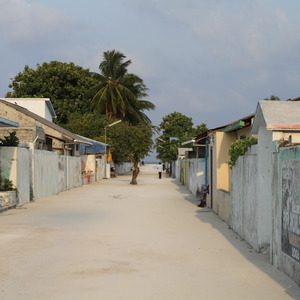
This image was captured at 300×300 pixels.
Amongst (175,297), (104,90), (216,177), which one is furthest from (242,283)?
(104,90)

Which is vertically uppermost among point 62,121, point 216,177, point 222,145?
point 62,121

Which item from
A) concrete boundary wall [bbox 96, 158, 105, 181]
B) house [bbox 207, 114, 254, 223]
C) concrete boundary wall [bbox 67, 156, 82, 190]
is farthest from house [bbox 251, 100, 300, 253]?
concrete boundary wall [bbox 96, 158, 105, 181]

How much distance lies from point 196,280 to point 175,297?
0.94m

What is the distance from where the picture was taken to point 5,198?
16.3 meters

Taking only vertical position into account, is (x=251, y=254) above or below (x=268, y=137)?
below

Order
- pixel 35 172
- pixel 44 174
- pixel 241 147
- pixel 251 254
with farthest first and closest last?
1. pixel 44 174
2. pixel 35 172
3. pixel 241 147
4. pixel 251 254

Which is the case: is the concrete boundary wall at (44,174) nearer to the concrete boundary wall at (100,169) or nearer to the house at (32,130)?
the house at (32,130)

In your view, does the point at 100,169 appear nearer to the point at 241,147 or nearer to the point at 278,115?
the point at 241,147

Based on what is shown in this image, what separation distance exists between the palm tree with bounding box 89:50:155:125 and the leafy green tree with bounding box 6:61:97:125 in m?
2.21

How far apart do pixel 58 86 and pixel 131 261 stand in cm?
4983

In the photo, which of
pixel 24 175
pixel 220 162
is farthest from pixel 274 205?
pixel 24 175

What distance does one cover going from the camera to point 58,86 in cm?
5544

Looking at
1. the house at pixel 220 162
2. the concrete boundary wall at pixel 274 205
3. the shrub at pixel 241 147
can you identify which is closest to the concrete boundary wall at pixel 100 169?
the house at pixel 220 162

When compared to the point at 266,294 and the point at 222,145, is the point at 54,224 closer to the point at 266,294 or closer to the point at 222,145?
the point at 222,145
